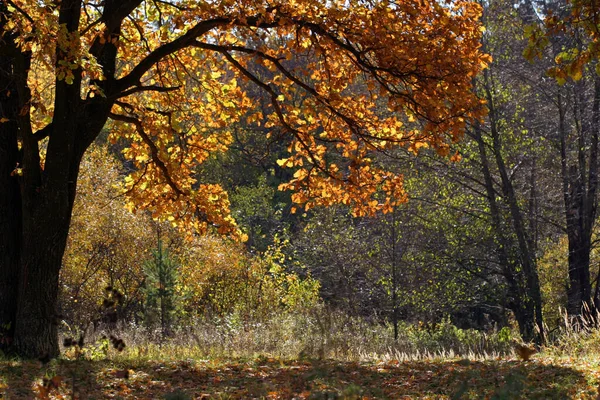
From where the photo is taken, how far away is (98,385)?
6285mm

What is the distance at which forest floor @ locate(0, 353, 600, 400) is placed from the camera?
18.4 feet

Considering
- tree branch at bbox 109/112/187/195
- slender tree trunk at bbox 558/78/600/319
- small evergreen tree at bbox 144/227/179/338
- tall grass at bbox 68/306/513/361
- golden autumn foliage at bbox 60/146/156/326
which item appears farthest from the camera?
golden autumn foliage at bbox 60/146/156/326

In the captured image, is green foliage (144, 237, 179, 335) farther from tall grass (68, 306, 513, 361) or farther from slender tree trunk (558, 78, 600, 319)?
slender tree trunk (558, 78, 600, 319)

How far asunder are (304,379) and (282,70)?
11.7ft

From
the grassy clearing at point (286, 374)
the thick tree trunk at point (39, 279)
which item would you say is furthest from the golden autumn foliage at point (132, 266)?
the thick tree trunk at point (39, 279)

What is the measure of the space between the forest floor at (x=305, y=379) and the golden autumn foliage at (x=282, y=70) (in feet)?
7.55

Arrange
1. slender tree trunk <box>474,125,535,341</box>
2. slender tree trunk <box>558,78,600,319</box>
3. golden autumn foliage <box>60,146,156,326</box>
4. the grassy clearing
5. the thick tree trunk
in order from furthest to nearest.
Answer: golden autumn foliage <box>60,146,156,326</box>, slender tree trunk <box>474,125,535,341</box>, slender tree trunk <box>558,78,600,319</box>, the thick tree trunk, the grassy clearing

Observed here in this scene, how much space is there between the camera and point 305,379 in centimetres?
640

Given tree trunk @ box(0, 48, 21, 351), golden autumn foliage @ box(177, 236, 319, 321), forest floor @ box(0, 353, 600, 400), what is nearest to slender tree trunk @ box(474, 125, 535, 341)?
golden autumn foliage @ box(177, 236, 319, 321)

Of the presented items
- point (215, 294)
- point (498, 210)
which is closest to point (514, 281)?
point (498, 210)

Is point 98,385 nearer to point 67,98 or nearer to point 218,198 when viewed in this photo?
point 67,98

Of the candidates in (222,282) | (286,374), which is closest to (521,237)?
(222,282)

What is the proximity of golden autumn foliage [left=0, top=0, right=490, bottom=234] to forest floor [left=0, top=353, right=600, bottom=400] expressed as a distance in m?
2.30

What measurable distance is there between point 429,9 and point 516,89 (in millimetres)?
8901
